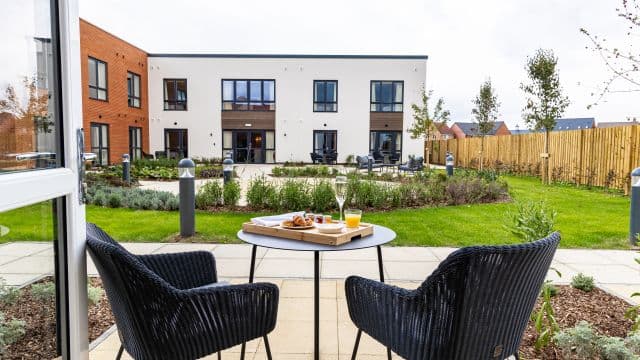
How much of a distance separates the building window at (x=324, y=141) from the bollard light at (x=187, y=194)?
18.6 metres

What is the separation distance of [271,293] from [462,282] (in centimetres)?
83

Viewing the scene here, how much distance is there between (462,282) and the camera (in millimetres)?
1500

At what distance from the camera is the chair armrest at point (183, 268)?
7.20 feet

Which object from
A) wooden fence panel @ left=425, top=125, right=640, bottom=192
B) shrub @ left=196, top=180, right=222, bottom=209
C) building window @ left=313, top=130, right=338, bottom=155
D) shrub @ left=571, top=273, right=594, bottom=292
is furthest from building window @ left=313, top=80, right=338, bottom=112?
shrub @ left=571, top=273, right=594, bottom=292

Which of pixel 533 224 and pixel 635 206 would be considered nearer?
pixel 533 224

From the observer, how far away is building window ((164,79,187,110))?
2339 cm

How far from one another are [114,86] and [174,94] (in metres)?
4.16

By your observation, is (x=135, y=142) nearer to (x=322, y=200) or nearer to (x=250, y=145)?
(x=250, y=145)

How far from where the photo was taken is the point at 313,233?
84.4 inches

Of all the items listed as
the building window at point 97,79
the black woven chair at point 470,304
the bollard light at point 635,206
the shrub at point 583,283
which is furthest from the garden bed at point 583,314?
the building window at point 97,79

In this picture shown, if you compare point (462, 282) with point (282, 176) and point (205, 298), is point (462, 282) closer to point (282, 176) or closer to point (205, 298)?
point (205, 298)

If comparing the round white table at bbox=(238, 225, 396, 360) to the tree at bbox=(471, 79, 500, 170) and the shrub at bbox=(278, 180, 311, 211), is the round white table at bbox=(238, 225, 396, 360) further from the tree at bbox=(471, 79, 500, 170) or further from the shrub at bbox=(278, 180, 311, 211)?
the tree at bbox=(471, 79, 500, 170)

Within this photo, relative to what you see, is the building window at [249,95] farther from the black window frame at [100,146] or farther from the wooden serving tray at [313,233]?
the wooden serving tray at [313,233]

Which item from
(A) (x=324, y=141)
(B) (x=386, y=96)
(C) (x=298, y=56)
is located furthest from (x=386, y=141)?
(C) (x=298, y=56)
